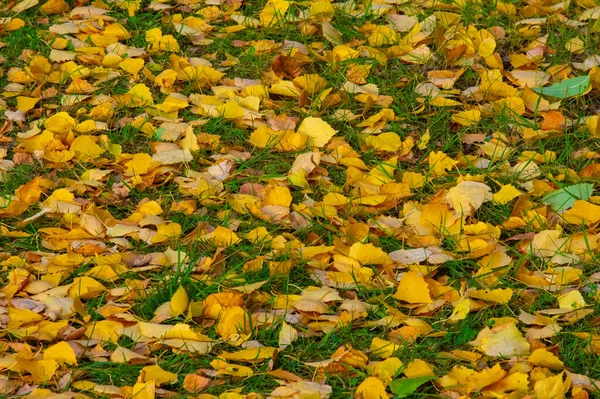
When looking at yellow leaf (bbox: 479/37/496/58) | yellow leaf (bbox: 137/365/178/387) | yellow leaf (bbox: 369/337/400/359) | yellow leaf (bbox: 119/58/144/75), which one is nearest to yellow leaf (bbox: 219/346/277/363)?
yellow leaf (bbox: 137/365/178/387)

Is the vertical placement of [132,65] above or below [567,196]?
above

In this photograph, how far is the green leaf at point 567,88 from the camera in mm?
4074

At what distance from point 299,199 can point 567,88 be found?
1.25 metres

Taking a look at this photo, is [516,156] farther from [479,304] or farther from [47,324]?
[47,324]

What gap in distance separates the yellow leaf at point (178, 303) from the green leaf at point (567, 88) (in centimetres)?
181

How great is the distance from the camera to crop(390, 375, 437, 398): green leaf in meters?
2.73

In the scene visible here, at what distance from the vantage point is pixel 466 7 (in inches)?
182

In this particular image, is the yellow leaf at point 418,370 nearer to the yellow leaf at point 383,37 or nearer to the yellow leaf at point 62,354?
the yellow leaf at point 62,354

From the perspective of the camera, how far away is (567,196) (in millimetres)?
3516

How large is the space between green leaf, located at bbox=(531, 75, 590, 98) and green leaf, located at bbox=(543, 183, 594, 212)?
2.09 ft

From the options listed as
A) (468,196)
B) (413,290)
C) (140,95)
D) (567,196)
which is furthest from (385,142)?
(140,95)

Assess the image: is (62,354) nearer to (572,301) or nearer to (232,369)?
(232,369)

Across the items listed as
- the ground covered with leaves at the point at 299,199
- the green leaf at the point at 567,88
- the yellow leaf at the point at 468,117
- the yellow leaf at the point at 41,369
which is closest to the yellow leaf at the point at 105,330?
the ground covered with leaves at the point at 299,199

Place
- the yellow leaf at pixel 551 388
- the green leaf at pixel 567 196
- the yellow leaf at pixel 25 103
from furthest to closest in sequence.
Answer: the yellow leaf at pixel 25 103 → the green leaf at pixel 567 196 → the yellow leaf at pixel 551 388
